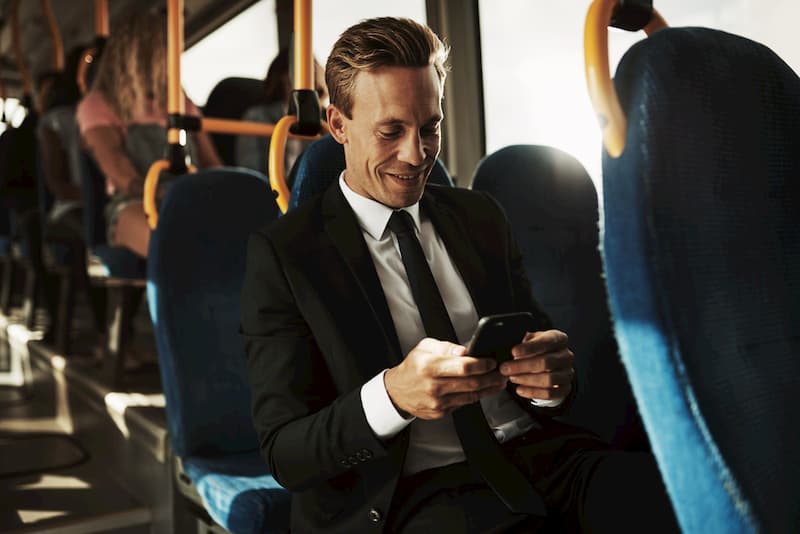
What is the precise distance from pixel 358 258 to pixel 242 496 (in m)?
0.49

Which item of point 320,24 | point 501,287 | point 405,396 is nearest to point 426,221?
point 501,287

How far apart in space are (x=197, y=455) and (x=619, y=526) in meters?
0.80

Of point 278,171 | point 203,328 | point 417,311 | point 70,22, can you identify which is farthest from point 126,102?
point 70,22

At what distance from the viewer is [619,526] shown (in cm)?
90

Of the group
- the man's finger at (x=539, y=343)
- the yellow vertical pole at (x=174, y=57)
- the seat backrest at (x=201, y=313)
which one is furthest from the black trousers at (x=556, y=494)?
the yellow vertical pole at (x=174, y=57)

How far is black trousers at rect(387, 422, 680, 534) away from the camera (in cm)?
86

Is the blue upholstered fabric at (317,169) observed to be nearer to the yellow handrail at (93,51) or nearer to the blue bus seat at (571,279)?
the blue bus seat at (571,279)

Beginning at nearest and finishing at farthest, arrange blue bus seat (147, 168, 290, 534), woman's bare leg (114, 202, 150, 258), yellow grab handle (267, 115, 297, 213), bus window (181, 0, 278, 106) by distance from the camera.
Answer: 1. yellow grab handle (267, 115, 297, 213)
2. blue bus seat (147, 168, 290, 534)
3. woman's bare leg (114, 202, 150, 258)
4. bus window (181, 0, 278, 106)

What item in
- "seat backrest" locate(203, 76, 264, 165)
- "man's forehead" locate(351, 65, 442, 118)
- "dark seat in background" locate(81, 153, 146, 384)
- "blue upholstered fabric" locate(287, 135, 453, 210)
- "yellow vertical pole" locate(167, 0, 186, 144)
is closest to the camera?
"man's forehead" locate(351, 65, 442, 118)

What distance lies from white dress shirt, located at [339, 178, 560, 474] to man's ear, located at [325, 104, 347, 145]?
6 cm

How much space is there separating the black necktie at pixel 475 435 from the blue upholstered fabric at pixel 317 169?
212 millimetres

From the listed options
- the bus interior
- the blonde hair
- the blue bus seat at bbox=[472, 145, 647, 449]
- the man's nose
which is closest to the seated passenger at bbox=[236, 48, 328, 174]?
the bus interior

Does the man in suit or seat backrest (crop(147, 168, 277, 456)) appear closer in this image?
the man in suit

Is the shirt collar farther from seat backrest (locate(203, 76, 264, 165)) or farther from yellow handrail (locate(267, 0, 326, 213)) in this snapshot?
seat backrest (locate(203, 76, 264, 165))
